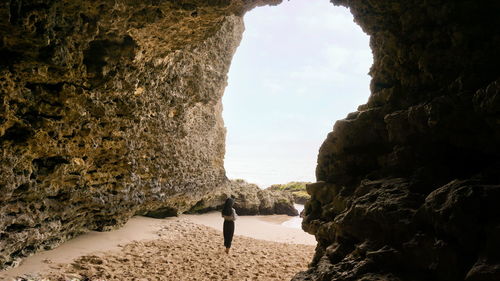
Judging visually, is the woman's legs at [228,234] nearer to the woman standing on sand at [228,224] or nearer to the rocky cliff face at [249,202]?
the woman standing on sand at [228,224]

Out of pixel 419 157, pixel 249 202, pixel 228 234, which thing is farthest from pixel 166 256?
pixel 249 202

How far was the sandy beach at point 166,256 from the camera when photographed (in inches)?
320

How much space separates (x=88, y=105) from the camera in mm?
7535

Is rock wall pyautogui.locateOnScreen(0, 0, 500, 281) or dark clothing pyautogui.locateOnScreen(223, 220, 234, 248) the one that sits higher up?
rock wall pyautogui.locateOnScreen(0, 0, 500, 281)

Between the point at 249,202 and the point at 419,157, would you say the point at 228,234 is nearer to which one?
the point at 419,157

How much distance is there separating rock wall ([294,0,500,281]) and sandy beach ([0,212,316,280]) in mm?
4200

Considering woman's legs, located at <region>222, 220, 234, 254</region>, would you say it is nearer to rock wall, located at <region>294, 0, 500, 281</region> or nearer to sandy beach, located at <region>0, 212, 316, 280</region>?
sandy beach, located at <region>0, 212, 316, 280</region>

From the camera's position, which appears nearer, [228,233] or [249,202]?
[228,233]

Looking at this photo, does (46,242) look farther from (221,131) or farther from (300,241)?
(221,131)

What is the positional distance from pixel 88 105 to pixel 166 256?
17.4 feet

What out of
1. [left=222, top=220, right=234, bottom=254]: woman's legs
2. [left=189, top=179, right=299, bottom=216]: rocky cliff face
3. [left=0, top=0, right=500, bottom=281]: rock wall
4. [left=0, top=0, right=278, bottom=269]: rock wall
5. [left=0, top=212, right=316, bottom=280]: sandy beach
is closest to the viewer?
[left=0, top=0, right=500, bottom=281]: rock wall

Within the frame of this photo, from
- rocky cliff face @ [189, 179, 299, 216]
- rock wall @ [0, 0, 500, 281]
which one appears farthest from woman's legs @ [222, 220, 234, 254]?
rocky cliff face @ [189, 179, 299, 216]

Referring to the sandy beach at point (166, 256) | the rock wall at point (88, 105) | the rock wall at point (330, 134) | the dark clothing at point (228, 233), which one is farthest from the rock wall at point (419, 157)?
the dark clothing at point (228, 233)

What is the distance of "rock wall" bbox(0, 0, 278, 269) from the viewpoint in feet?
19.6
